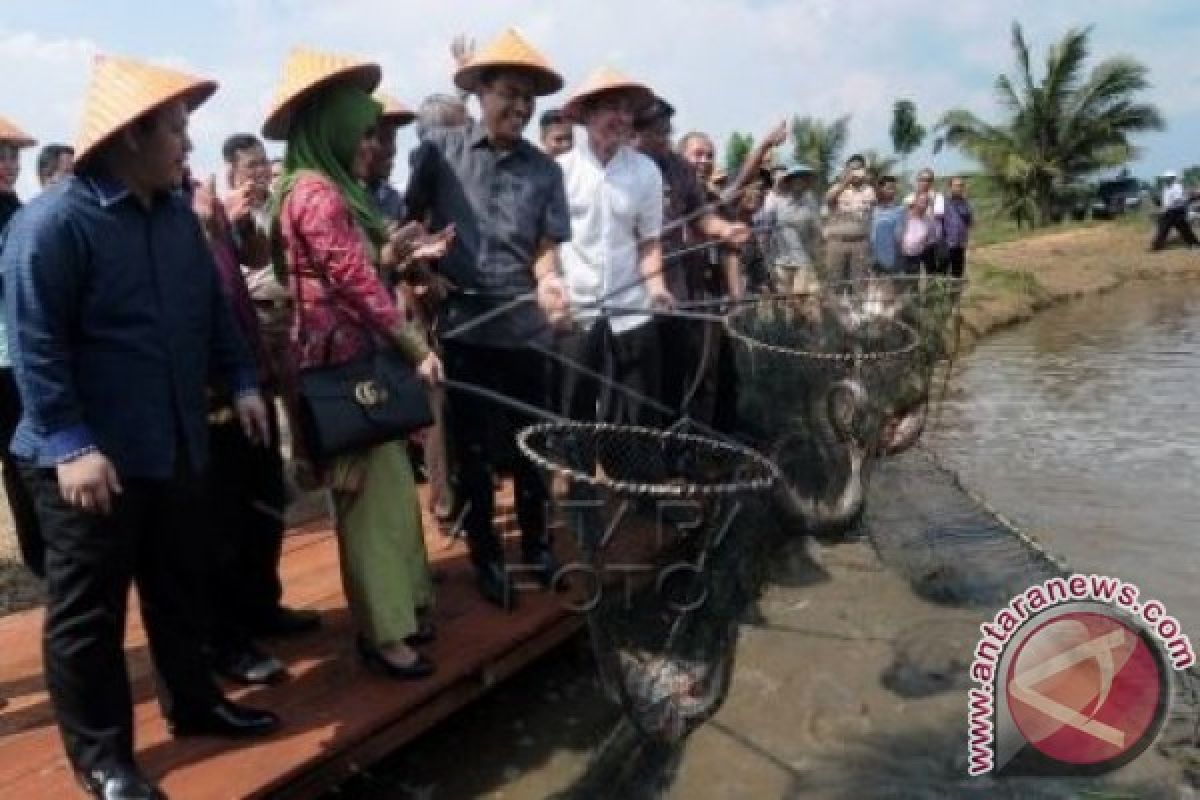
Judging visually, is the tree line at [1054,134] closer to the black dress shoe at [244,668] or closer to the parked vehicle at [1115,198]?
the parked vehicle at [1115,198]

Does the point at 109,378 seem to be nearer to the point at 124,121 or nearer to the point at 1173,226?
the point at 124,121

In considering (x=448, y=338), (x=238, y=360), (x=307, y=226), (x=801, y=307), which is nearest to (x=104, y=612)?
(x=238, y=360)

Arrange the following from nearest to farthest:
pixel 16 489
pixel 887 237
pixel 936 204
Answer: pixel 16 489, pixel 887 237, pixel 936 204

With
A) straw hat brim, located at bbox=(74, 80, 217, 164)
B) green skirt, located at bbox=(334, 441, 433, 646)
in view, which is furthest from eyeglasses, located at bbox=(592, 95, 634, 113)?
straw hat brim, located at bbox=(74, 80, 217, 164)

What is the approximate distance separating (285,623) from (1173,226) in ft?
76.2

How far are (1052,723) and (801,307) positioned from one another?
2.18 metres

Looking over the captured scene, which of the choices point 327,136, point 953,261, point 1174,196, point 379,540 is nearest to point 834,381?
point 379,540

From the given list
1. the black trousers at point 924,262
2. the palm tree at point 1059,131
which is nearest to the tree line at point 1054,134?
the palm tree at point 1059,131

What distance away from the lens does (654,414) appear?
4434mm

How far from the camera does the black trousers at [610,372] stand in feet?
13.6

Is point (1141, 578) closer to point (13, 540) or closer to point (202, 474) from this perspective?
point (202, 474)

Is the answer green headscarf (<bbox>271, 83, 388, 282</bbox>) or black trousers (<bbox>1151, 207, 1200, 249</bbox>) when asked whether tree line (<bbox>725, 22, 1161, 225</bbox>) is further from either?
green headscarf (<bbox>271, 83, 388, 282</bbox>)
